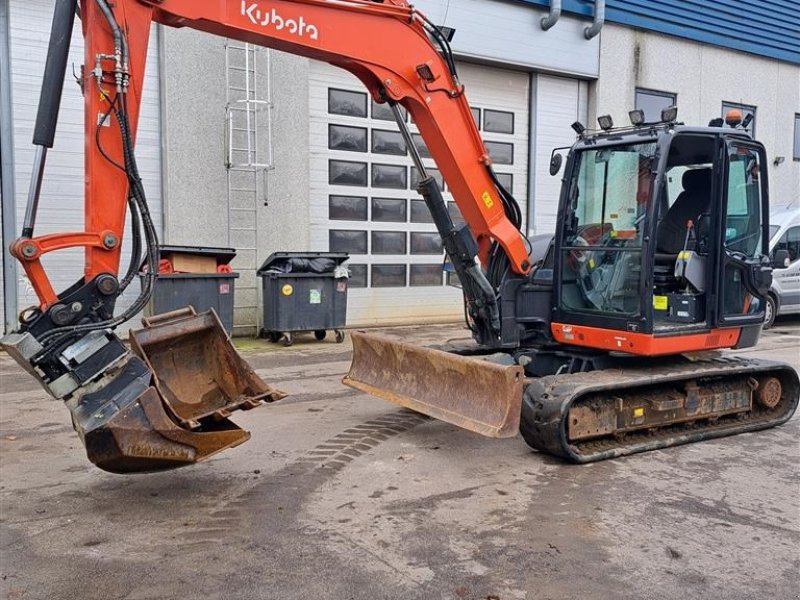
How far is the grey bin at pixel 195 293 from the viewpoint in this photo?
32.7ft

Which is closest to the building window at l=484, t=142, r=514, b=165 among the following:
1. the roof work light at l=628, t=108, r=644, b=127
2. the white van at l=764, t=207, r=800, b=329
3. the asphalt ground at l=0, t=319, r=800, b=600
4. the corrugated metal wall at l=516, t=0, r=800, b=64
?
the corrugated metal wall at l=516, t=0, r=800, b=64

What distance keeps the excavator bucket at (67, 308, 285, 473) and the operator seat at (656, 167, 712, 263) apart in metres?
3.77

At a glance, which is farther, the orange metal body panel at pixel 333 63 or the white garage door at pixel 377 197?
the white garage door at pixel 377 197

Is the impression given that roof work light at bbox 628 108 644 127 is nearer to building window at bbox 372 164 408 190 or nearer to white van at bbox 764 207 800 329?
building window at bbox 372 164 408 190

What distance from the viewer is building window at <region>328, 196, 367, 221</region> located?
1253cm

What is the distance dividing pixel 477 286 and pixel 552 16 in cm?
946

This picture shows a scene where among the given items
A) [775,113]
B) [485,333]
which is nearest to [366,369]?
[485,333]

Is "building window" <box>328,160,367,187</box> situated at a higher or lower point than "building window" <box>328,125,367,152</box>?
lower

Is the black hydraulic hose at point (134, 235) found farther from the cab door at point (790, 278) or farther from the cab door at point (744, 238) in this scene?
the cab door at point (790, 278)

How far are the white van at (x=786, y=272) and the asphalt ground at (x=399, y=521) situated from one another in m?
8.65

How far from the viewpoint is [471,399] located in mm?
5527

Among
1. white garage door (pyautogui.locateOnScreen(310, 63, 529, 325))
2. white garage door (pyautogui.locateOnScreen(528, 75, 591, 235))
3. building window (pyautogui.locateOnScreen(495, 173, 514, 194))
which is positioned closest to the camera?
white garage door (pyautogui.locateOnScreen(310, 63, 529, 325))

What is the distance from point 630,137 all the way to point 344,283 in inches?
234

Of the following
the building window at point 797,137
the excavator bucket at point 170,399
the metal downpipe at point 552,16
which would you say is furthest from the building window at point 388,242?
the building window at point 797,137
